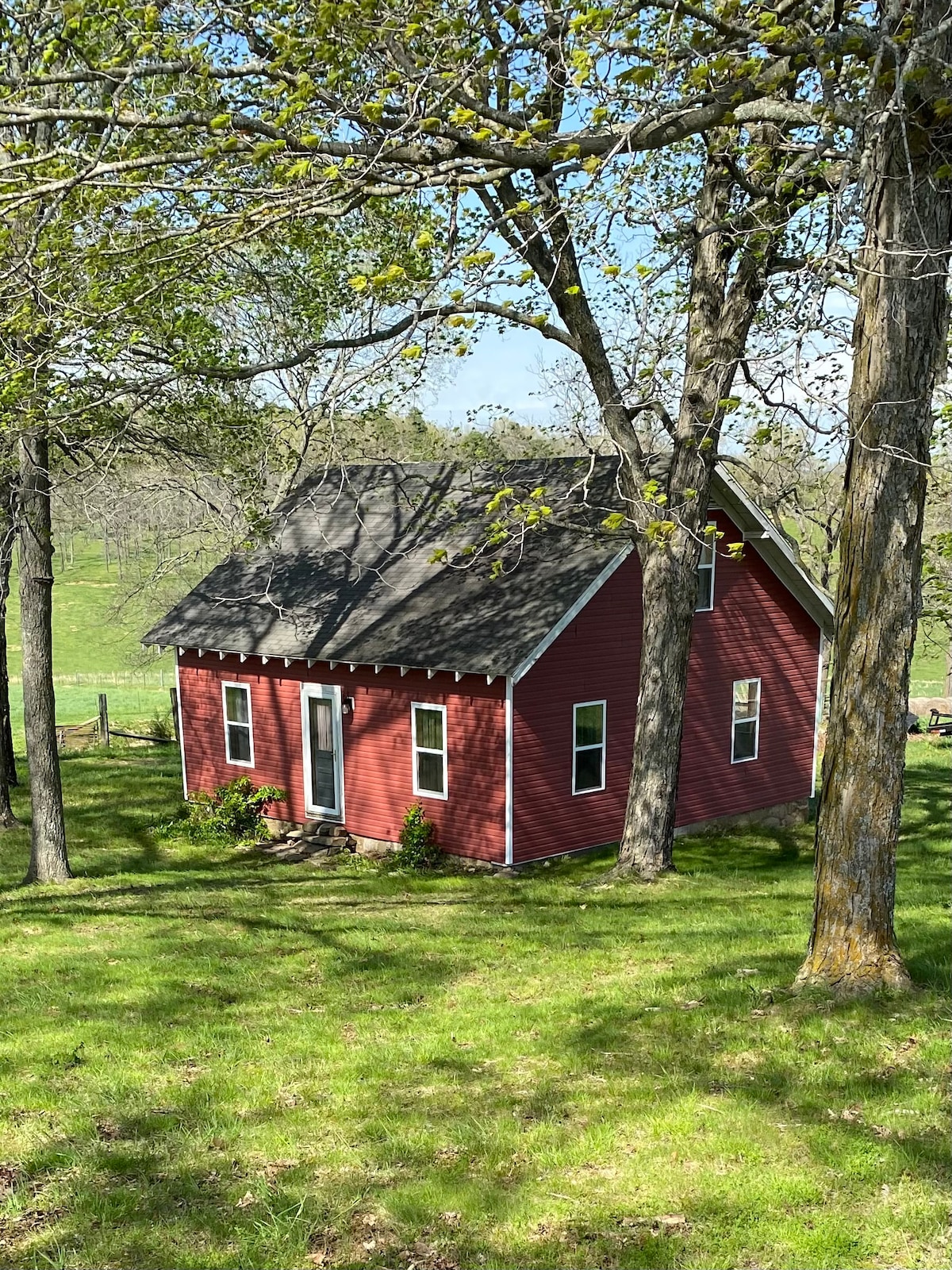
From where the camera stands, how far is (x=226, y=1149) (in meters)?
6.93

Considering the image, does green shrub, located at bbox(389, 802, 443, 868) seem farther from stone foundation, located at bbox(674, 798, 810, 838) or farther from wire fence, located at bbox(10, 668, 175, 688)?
wire fence, located at bbox(10, 668, 175, 688)

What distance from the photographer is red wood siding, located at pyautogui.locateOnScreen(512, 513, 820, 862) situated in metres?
18.7

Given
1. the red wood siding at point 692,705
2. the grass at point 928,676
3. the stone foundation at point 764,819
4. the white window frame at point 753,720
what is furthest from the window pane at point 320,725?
the grass at point 928,676

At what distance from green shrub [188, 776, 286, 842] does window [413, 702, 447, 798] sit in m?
3.96

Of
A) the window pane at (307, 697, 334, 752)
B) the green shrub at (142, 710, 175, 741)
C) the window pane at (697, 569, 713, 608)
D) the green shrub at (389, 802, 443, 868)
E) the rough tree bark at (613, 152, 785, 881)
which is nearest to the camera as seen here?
the rough tree bark at (613, 152, 785, 881)

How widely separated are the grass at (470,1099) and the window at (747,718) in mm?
9452

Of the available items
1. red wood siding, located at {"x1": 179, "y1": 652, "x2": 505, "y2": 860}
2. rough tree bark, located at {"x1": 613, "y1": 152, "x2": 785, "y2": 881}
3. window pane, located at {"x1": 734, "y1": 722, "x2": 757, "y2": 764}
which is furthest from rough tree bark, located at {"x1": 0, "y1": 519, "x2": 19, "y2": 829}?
window pane, located at {"x1": 734, "y1": 722, "x2": 757, "y2": 764}

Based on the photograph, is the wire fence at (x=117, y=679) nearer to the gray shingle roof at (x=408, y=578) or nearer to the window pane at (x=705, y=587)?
the gray shingle roof at (x=408, y=578)

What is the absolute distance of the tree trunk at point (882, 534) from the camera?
784 cm

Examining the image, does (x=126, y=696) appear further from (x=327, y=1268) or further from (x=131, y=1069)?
(x=327, y=1268)

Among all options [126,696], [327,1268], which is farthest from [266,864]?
[126,696]

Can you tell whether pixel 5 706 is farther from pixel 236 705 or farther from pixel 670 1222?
pixel 670 1222

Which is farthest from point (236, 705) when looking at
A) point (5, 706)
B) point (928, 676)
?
point (928, 676)

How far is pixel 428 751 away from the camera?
19484mm
